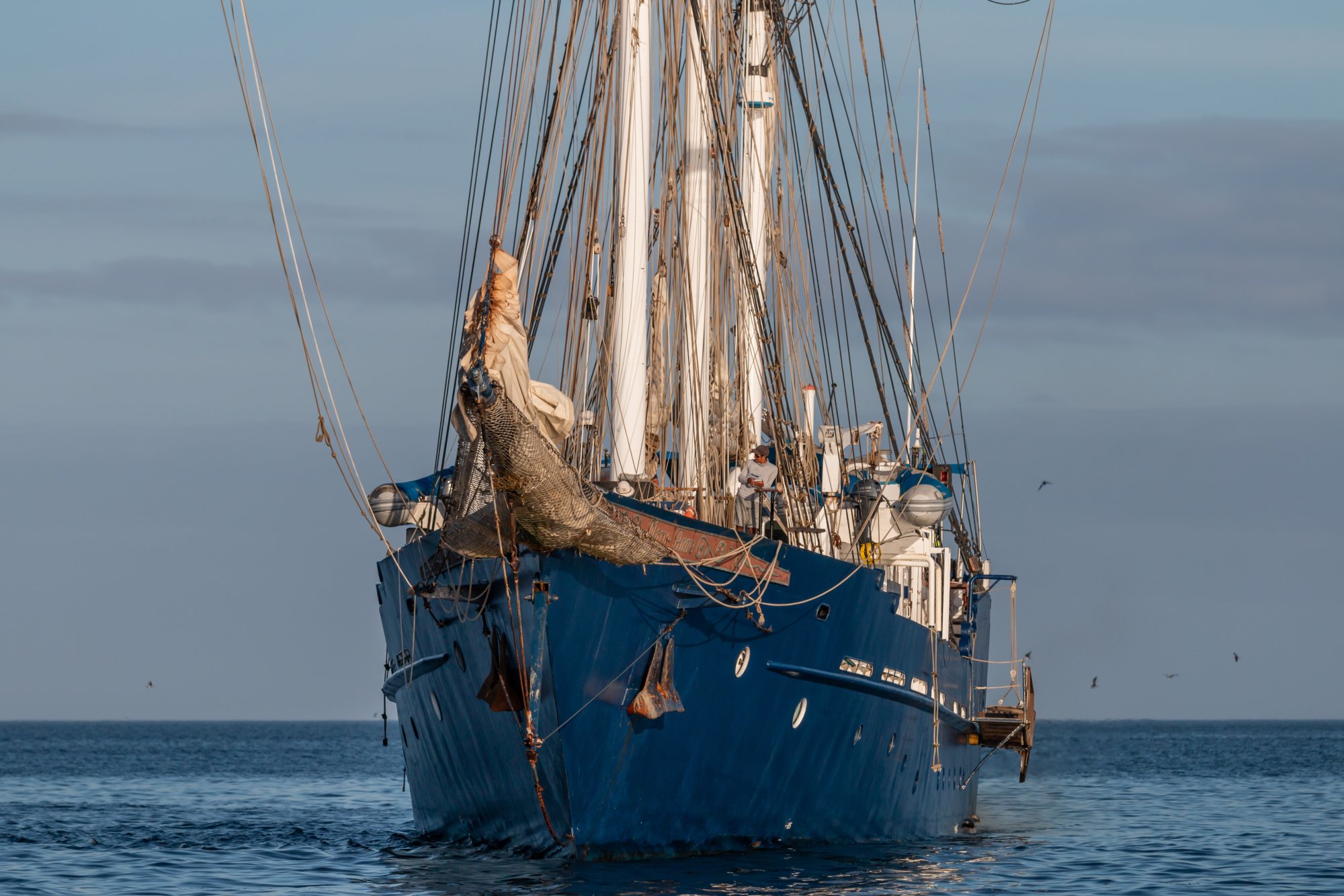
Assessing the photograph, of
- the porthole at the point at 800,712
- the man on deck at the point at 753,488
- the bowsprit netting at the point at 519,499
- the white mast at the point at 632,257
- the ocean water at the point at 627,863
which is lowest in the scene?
the ocean water at the point at 627,863

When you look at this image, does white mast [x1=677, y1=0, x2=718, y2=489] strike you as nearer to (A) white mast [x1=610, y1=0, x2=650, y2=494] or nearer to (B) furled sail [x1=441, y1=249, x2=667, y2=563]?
(A) white mast [x1=610, y1=0, x2=650, y2=494]

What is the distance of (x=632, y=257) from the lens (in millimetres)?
26016

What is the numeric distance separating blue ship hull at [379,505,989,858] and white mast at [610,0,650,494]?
9.65 feet

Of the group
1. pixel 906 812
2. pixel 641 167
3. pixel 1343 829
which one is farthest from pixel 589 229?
pixel 1343 829

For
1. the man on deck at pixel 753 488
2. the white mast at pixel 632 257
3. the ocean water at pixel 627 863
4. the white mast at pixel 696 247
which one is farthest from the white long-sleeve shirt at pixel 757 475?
the ocean water at pixel 627 863

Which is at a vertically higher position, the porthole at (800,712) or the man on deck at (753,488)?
the man on deck at (753,488)

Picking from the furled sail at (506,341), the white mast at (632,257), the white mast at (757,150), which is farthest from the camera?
the white mast at (757,150)

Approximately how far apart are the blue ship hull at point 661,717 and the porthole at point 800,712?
45 mm

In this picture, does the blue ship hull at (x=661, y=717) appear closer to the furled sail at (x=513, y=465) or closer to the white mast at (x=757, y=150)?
the furled sail at (x=513, y=465)

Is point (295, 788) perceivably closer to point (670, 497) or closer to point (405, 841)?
point (405, 841)

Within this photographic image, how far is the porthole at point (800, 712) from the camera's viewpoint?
24828 millimetres

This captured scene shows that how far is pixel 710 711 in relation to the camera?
23688 millimetres

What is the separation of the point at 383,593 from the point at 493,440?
1068 centimetres

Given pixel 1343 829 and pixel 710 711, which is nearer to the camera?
pixel 710 711
